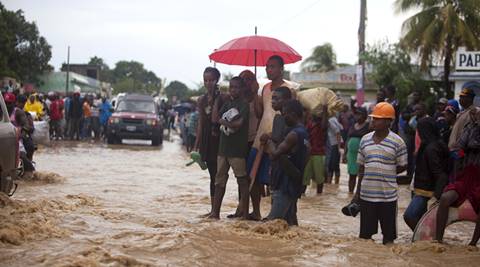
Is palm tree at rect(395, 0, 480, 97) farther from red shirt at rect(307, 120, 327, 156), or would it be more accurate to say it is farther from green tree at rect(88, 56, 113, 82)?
green tree at rect(88, 56, 113, 82)

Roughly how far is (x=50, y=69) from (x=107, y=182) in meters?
48.1

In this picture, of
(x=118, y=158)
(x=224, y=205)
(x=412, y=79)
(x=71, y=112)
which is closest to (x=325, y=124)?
(x=224, y=205)

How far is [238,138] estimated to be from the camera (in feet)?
25.9

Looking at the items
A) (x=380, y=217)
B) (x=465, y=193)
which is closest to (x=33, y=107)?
(x=380, y=217)

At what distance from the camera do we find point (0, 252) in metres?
5.64

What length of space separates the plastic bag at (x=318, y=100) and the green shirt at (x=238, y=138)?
180cm

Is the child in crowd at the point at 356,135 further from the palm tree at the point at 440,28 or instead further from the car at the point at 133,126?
the palm tree at the point at 440,28

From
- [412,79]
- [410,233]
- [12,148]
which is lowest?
[410,233]

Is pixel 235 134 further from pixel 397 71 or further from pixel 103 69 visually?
pixel 103 69

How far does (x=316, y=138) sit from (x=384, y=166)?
5.01 metres

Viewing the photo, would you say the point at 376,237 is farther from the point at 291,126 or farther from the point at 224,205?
the point at 224,205

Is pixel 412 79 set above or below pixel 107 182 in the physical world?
above

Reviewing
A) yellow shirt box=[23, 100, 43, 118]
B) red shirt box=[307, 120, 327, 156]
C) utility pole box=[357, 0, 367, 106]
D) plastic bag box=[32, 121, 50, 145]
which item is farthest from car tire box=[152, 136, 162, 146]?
red shirt box=[307, 120, 327, 156]

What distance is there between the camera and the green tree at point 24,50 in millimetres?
50812
